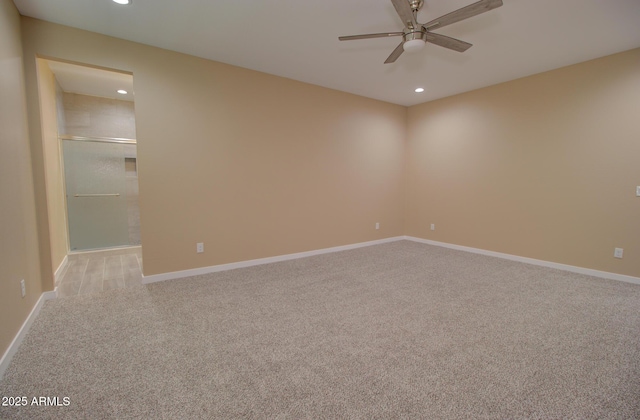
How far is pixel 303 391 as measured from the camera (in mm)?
1520

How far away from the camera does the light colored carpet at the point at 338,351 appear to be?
→ 143 cm

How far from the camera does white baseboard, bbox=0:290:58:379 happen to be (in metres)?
1.69

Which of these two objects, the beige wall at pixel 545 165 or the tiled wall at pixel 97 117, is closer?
the beige wall at pixel 545 165

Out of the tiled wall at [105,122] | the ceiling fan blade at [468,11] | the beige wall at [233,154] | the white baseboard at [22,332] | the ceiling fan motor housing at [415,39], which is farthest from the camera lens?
the tiled wall at [105,122]

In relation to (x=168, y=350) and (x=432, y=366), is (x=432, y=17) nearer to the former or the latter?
(x=432, y=366)

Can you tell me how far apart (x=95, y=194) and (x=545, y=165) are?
677cm

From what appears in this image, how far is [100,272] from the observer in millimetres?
3617

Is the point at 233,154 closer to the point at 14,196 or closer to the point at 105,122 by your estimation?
the point at 14,196

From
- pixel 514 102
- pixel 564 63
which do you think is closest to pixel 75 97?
pixel 514 102

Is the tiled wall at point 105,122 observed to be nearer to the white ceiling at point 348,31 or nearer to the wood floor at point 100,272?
the wood floor at point 100,272

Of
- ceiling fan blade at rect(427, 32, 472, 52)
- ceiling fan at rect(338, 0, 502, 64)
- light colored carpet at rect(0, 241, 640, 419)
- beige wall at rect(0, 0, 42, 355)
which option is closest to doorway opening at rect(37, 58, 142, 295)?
beige wall at rect(0, 0, 42, 355)

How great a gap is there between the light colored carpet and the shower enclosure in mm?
2303

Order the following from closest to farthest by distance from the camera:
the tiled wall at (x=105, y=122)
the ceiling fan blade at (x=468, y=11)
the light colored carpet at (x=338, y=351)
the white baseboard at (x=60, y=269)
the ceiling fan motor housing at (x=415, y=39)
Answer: the light colored carpet at (x=338, y=351) → the ceiling fan blade at (x=468, y=11) → the ceiling fan motor housing at (x=415, y=39) → the white baseboard at (x=60, y=269) → the tiled wall at (x=105, y=122)

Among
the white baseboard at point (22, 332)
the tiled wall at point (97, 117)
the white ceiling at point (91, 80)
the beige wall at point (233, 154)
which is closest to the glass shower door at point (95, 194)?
the tiled wall at point (97, 117)
